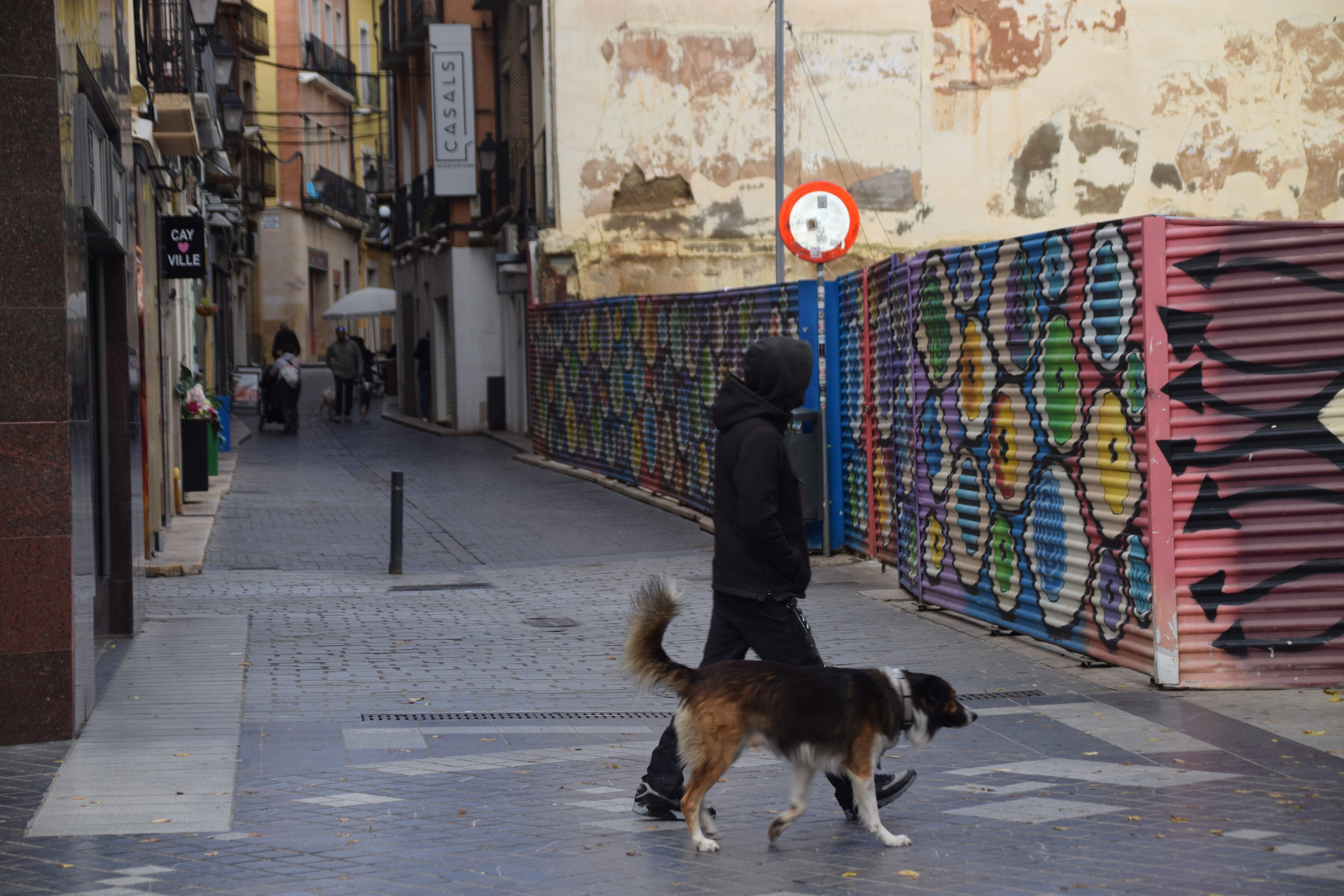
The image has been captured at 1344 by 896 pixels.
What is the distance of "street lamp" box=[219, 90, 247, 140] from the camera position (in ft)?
84.9

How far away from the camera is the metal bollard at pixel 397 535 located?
1365 centimetres

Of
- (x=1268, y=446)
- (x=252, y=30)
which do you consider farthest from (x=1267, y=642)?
(x=252, y=30)

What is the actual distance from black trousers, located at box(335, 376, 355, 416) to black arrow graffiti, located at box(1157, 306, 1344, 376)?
27.7 m

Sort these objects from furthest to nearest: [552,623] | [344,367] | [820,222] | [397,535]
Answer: [344,367] < [820,222] < [397,535] < [552,623]

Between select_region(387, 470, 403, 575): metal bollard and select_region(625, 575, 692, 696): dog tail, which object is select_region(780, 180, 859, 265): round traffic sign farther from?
select_region(625, 575, 692, 696): dog tail

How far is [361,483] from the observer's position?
21.6m

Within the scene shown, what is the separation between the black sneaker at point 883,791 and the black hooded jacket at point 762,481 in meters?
0.73

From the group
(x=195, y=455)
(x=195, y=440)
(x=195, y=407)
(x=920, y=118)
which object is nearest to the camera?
(x=195, y=440)

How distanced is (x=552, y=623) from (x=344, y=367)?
23.8m

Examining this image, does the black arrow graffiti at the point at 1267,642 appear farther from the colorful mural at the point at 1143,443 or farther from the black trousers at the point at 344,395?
the black trousers at the point at 344,395

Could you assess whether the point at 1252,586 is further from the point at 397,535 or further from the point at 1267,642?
the point at 397,535

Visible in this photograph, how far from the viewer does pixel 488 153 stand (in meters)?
31.1

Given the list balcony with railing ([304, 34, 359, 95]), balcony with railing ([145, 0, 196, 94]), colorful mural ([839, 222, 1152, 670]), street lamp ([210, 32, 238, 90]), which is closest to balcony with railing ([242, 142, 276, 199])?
balcony with railing ([304, 34, 359, 95])

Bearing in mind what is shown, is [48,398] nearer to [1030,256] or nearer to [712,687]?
[712,687]
